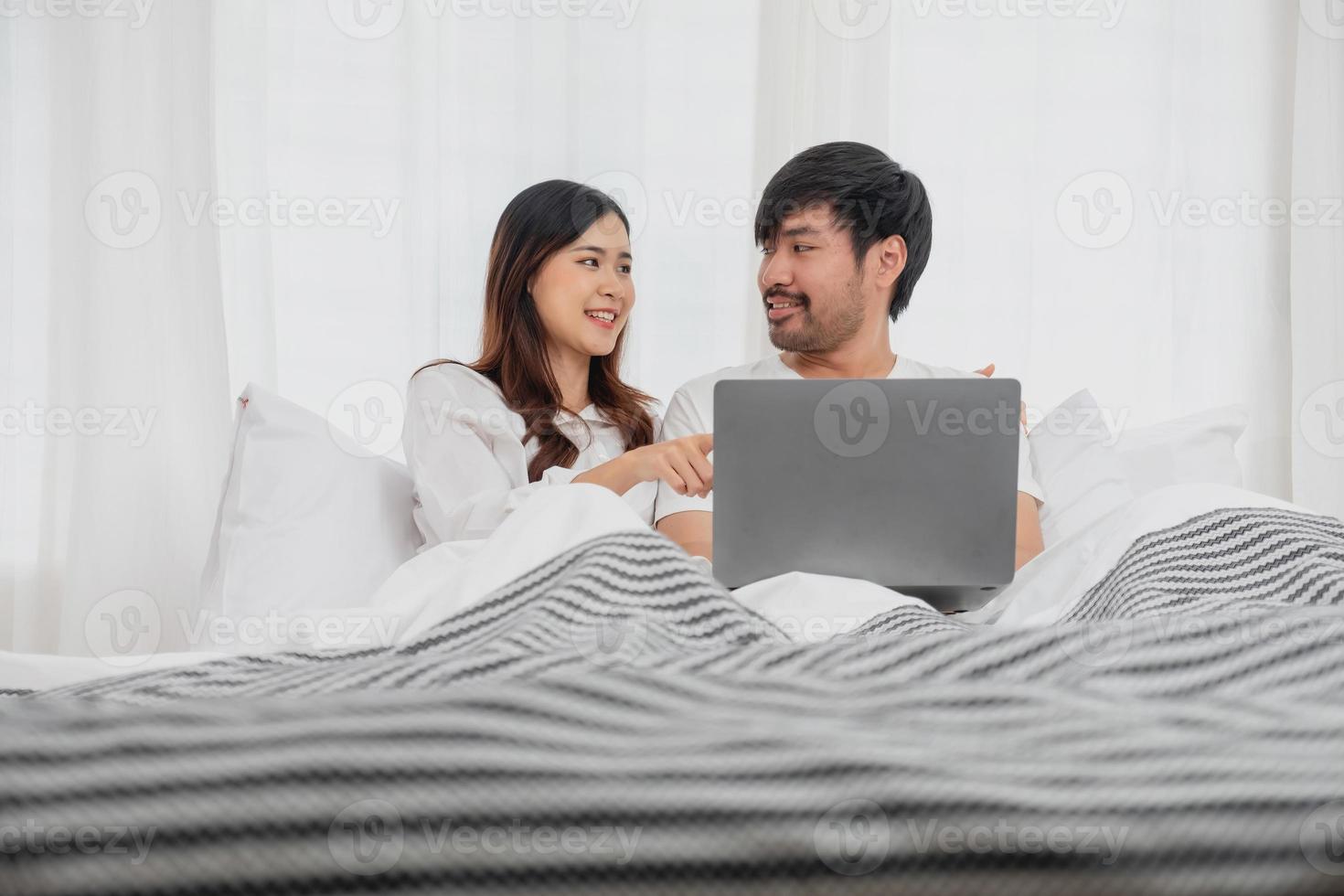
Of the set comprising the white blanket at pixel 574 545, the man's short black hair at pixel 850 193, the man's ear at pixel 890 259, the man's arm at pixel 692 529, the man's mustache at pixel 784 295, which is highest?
the man's short black hair at pixel 850 193

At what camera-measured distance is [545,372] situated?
185 cm

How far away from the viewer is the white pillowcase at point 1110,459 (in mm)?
1645

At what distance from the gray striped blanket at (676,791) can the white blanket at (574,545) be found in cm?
31

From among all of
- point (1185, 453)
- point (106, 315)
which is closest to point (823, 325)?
point (1185, 453)

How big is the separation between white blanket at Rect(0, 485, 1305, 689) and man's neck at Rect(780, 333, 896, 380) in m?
0.80

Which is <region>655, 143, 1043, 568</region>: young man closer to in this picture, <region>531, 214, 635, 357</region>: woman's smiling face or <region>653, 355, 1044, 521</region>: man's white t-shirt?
<region>653, 355, 1044, 521</region>: man's white t-shirt

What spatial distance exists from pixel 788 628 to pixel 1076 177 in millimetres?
1860

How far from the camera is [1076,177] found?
7.73 ft

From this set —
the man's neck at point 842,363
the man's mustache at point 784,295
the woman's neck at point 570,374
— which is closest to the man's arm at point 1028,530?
the man's neck at point 842,363

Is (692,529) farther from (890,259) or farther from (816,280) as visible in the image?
(890,259)

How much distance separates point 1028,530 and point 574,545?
1145 millimetres

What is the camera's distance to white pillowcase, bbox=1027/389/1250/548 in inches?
64.7

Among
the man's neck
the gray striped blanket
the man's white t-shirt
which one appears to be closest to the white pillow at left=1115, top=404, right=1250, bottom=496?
the man's white t-shirt

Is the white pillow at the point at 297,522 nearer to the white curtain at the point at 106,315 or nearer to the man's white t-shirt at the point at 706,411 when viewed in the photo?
the man's white t-shirt at the point at 706,411
